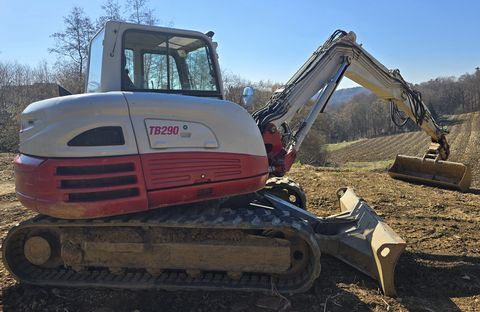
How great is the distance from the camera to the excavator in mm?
3545

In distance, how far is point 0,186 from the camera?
9.67m

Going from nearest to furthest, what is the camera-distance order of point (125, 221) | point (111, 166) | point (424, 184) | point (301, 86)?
point (111, 166) → point (125, 221) → point (301, 86) → point (424, 184)

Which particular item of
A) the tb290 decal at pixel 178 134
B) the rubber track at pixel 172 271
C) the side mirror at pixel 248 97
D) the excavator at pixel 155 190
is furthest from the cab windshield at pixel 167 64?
the rubber track at pixel 172 271

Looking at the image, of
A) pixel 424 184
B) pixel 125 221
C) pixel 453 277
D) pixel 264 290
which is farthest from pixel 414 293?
pixel 424 184

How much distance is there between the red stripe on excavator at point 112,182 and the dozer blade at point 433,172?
680 centimetres

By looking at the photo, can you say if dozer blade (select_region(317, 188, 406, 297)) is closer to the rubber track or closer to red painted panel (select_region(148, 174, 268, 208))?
the rubber track

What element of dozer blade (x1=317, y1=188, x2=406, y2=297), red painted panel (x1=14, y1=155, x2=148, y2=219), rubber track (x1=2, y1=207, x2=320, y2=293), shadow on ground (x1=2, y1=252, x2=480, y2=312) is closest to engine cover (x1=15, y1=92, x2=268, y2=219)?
red painted panel (x1=14, y1=155, x2=148, y2=219)

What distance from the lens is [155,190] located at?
369 centimetres

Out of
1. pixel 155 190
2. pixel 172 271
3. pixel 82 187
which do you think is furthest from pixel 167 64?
pixel 172 271

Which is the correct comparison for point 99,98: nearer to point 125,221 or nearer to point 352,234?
point 125,221

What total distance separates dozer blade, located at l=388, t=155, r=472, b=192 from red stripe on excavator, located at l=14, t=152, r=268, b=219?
6796 millimetres

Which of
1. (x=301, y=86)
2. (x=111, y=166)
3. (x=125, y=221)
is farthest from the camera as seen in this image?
(x=301, y=86)

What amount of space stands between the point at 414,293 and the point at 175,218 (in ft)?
7.76

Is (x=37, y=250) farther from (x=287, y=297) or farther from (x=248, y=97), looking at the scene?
(x=248, y=97)
